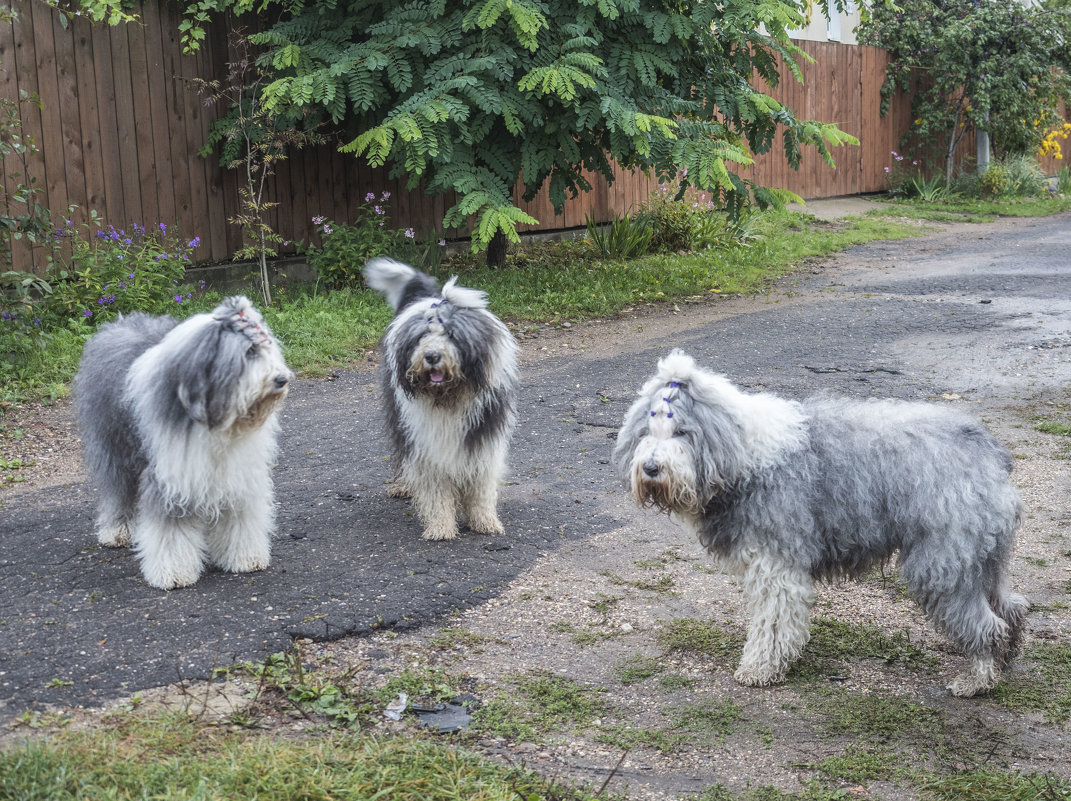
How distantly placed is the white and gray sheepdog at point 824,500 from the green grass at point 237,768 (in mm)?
1237

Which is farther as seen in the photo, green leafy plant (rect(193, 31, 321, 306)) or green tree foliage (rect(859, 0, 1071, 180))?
green tree foliage (rect(859, 0, 1071, 180))

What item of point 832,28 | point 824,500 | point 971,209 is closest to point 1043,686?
point 824,500

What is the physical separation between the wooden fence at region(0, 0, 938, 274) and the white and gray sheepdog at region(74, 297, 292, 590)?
17.1 feet

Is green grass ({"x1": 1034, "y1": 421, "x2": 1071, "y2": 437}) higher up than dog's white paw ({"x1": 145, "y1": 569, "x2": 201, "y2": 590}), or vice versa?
green grass ({"x1": 1034, "y1": 421, "x2": 1071, "y2": 437})

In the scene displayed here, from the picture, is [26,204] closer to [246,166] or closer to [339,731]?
[246,166]

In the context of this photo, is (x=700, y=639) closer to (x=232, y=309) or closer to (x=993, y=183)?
(x=232, y=309)

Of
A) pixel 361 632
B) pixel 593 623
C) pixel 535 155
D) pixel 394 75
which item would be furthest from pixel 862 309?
pixel 361 632

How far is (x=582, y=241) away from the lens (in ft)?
45.2

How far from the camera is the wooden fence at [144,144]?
9.34 metres

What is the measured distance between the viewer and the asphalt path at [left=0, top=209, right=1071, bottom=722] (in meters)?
4.30

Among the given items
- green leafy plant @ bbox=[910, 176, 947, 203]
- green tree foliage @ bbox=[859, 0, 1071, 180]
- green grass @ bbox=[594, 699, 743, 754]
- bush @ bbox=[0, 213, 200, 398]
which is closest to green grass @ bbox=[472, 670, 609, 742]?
green grass @ bbox=[594, 699, 743, 754]

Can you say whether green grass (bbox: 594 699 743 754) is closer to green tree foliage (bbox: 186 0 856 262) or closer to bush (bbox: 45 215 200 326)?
green tree foliage (bbox: 186 0 856 262)

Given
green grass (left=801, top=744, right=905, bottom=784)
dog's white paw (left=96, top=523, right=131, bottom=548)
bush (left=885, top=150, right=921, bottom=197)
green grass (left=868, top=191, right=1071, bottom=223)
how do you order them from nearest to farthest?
green grass (left=801, top=744, right=905, bottom=784)
dog's white paw (left=96, top=523, right=131, bottom=548)
green grass (left=868, top=191, right=1071, bottom=223)
bush (left=885, top=150, right=921, bottom=197)

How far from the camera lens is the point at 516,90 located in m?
9.63
